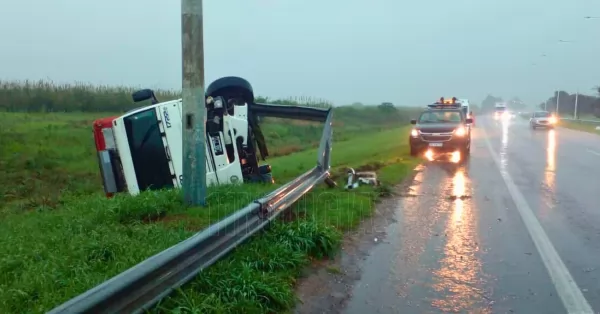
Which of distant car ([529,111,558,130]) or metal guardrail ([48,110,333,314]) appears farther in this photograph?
distant car ([529,111,558,130])

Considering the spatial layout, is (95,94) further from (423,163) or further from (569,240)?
(569,240)

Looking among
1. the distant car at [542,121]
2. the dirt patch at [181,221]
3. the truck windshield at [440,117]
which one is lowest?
the distant car at [542,121]

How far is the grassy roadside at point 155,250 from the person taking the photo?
14.7 ft

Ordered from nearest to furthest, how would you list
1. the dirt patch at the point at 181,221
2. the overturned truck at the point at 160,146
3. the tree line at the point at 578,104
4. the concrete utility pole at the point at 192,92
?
1. the dirt patch at the point at 181,221
2. the concrete utility pole at the point at 192,92
3. the overturned truck at the point at 160,146
4. the tree line at the point at 578,104

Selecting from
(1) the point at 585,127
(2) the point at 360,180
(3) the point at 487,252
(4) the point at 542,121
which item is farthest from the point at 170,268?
(1) the point at 585,127

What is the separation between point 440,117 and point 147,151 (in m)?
14.0

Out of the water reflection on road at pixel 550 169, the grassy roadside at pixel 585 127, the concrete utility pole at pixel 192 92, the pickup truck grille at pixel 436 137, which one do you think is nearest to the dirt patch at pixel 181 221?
the concrete utility pole at pixel 192 92

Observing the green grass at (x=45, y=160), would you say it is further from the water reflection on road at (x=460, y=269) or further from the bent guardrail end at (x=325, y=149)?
the water reflection on road at (x=460, y=269)

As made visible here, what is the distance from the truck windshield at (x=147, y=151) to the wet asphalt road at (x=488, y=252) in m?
3.94

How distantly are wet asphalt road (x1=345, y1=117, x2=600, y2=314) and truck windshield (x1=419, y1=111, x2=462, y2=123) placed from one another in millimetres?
7994

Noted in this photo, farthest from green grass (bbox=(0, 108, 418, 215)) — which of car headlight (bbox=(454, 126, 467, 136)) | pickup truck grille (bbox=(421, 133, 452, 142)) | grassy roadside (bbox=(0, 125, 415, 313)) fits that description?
car headlight (bbox=(454, 126, 467, 136))

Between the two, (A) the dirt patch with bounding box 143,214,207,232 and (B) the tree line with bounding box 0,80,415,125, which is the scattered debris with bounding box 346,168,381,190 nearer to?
(A) the dirt patch with bounding box 143,214,207,232

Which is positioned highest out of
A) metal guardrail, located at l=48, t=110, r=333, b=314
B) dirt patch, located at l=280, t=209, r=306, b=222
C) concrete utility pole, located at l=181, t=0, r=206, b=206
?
concrete utility pole, located at l=181, t=0, r=206, b=206

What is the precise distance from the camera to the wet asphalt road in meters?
5.26
